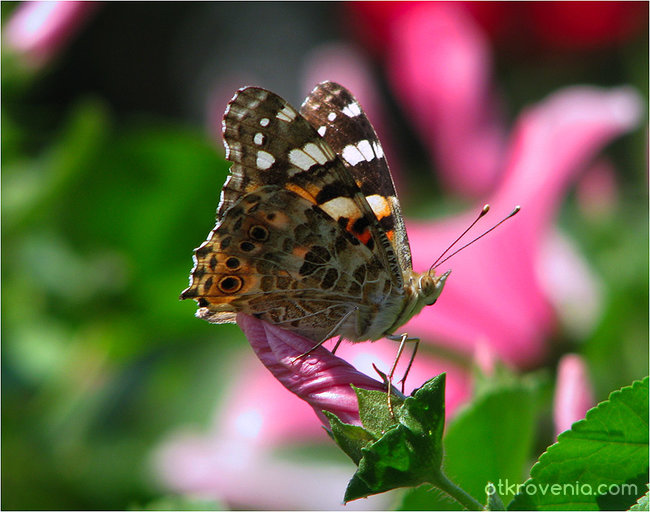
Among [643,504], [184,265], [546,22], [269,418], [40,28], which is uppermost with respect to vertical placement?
[546,22]

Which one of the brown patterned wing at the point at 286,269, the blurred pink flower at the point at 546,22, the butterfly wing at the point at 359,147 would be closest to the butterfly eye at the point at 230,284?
the brown patterned wing at the point at 286,269

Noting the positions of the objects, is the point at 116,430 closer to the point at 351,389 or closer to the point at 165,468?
the point at 165,468

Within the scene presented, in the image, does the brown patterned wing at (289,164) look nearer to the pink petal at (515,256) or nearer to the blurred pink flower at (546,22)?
the pink petal at (515,256)

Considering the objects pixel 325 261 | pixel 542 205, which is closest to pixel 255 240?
pixel 325 261

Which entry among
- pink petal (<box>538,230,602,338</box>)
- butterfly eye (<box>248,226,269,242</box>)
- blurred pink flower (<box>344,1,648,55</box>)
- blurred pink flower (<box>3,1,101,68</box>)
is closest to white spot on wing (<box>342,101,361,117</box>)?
butterfly eye (<box>248,226,269,242</box>)

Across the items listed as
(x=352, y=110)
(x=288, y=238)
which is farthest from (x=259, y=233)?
(x=352, y=110)

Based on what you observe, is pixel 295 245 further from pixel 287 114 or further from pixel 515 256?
pixel 515 256

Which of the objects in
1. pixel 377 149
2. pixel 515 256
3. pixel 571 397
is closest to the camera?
pixel 571 397
